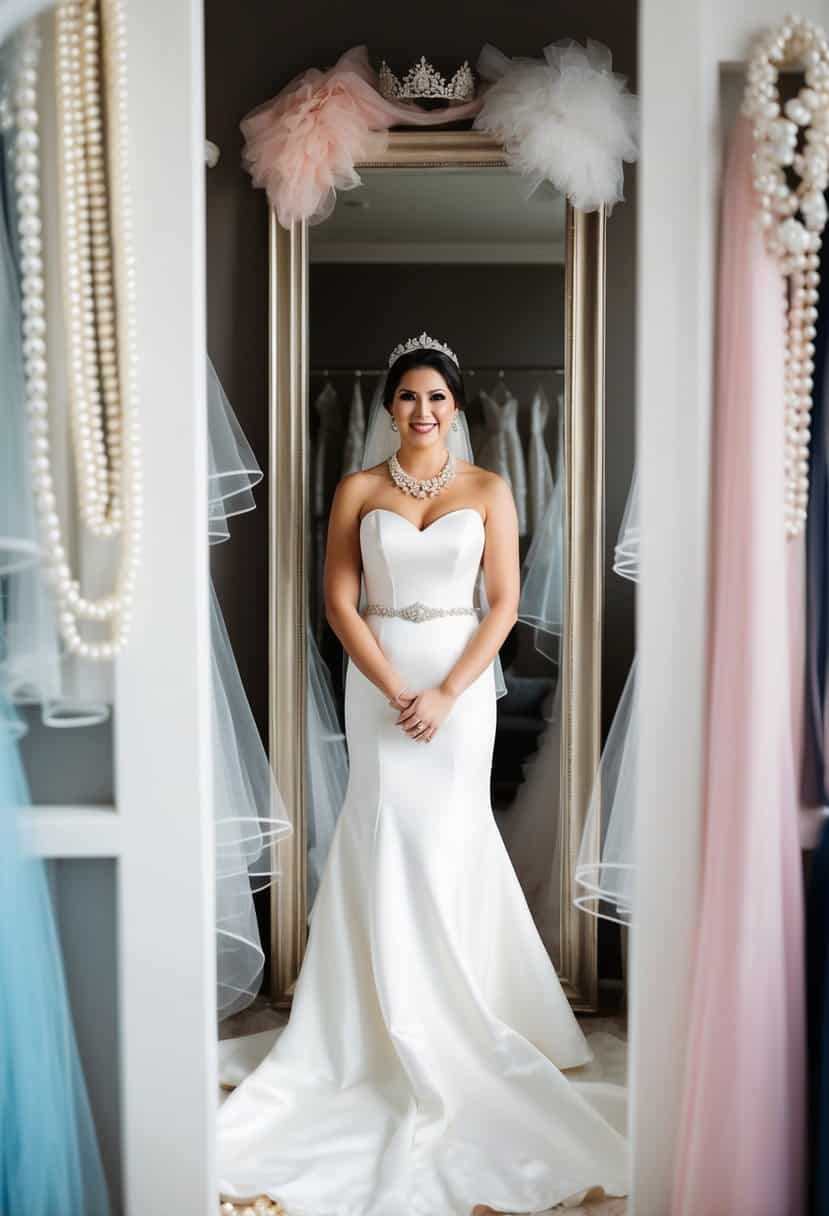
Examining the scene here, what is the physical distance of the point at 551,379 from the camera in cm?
263

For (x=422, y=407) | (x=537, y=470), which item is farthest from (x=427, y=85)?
(x=537, y=470)

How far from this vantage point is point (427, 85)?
2492 mm

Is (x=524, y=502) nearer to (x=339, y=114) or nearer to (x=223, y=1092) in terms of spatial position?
(x=339, y=114)

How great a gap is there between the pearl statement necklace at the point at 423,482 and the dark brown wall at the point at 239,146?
499 mm

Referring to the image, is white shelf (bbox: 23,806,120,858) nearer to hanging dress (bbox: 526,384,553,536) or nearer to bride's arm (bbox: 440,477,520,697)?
bride's arm (bbox: 440,477,520,697)

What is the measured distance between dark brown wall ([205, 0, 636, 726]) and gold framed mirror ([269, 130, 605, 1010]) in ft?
0.52

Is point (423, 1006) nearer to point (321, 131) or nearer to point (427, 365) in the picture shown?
point (427, 365)

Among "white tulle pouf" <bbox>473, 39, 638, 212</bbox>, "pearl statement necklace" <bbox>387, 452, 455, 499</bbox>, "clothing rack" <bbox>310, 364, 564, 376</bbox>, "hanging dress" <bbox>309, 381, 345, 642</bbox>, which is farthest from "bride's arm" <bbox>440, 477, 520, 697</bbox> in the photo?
"white tulle pouf" <bbox>473, 39, 638, 212</bbox>

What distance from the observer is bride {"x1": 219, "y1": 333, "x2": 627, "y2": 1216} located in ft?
6.88

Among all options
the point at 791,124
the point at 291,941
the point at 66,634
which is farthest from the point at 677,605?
the point at 291,941

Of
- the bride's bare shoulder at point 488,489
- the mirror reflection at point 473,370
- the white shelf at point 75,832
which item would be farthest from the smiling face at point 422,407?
the white shelf at point 75,832

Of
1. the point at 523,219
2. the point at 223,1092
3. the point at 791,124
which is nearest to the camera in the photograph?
the point at 791,124

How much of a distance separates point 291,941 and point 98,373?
1.65m

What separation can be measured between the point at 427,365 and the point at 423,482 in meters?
0.26
